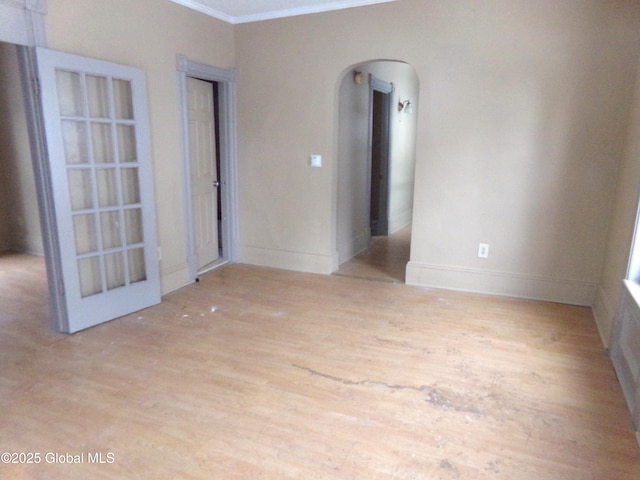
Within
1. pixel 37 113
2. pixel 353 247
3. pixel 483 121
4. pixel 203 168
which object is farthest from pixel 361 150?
pixel 37 113

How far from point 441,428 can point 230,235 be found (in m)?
3.45

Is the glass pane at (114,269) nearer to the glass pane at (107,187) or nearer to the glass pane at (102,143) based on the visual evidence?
the glass pane at (107,187)

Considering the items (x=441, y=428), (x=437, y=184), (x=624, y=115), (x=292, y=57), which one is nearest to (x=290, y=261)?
(x=437, y=184)

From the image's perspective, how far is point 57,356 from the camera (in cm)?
290

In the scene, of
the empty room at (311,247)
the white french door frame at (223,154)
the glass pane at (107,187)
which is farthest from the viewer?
the white french door frame at (223,154)

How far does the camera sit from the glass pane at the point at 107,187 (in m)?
3.38

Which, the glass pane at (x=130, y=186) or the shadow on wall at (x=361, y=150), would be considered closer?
the glass pane at (x=130, y=186)

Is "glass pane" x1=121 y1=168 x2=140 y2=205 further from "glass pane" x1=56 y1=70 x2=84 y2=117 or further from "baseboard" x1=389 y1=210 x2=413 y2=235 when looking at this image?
"baseboard" x1=389 y1=210 x2=413 y2=235

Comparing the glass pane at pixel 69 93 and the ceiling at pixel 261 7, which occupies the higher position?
the ceiling at pixel 261 7

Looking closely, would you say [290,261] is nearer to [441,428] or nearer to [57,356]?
[57,356]

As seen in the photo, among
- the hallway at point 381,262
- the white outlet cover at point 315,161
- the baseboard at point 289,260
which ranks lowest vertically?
the hallway at point 381,262

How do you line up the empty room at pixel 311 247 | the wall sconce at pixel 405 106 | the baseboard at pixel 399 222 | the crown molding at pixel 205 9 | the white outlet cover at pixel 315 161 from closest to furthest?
the empty room at pixel 311 247 → the crown molding at pixel 205 9 → the white outlet cover at pixel 315 161 → the wall sconce at pixel 405 106 → the baseboard at pixel 399 222

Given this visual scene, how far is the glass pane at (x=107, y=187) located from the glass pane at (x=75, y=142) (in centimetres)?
17

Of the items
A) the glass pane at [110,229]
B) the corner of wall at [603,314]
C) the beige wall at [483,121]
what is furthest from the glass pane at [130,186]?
the corner of wall at [603,314]
